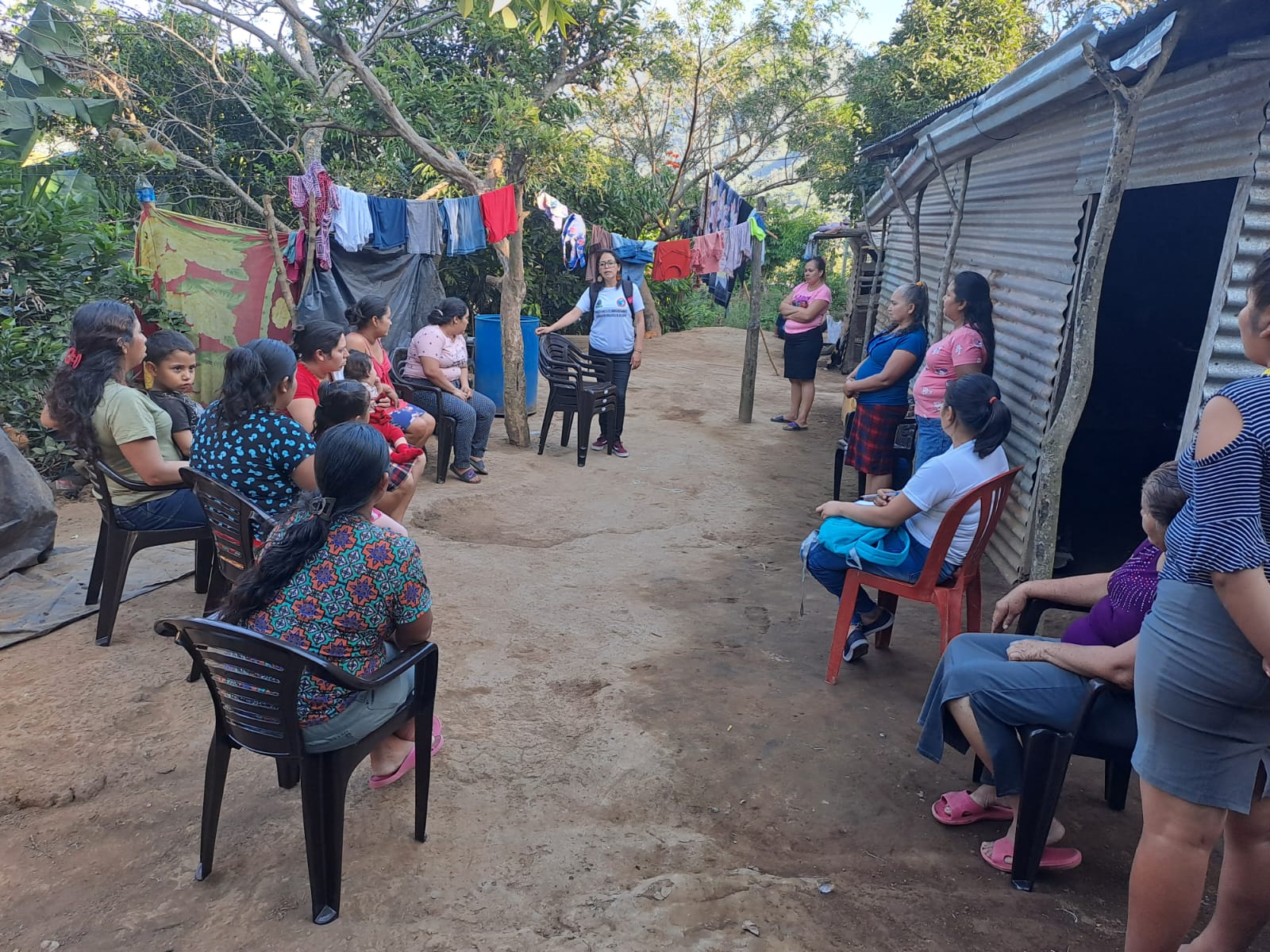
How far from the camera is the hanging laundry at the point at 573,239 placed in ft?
29.4

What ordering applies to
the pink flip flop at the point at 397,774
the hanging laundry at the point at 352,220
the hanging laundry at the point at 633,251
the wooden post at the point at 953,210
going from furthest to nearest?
1. the hanging laundry at the point at 633,251
2. the hanging laundry at the point at 352,220
3. the wooden post at the point at 953,210
4. the pink flip flop at the point at 397,774

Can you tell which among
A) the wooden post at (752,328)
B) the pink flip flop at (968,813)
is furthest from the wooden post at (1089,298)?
A: the wooden post at (752,328)

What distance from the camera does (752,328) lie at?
8656mm

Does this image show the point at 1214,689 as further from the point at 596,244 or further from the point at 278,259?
the point at 596,244

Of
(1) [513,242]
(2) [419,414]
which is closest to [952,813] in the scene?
(2) [419,414]

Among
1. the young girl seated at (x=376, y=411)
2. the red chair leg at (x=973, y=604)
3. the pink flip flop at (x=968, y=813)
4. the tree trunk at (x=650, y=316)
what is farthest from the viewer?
the tree trunk at (x=650, y=316)

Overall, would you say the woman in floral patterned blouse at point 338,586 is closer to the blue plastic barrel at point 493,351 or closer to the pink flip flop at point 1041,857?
the pink flip flop at point 1041,857

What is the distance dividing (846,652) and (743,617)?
63cm

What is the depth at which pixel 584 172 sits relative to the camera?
12445 millimetres

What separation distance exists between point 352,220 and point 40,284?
8.65 ft

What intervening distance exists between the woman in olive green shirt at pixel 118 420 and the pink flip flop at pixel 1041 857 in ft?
10.4

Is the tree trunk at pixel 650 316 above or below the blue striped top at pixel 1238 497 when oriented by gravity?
below

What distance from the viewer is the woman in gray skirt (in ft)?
5.12

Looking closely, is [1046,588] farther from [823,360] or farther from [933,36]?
[933,36]
